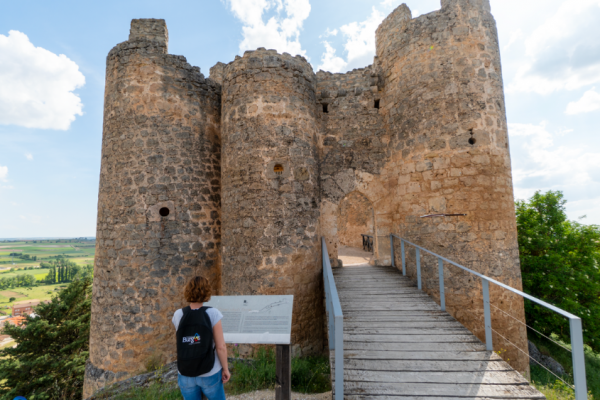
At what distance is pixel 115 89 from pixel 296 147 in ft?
14.5

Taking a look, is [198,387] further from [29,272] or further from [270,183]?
[29,272]

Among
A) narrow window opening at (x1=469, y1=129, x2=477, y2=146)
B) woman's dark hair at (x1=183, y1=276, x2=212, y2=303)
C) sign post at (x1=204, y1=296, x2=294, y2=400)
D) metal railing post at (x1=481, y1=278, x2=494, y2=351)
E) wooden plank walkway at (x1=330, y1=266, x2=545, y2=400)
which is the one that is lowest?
wooden plank walkway at (x1=330, y1=266, x2=545, y2=400)

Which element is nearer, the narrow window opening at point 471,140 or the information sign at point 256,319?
the information sign at point 256,319

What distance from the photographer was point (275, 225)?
6.03 metres

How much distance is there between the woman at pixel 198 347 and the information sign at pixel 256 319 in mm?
299

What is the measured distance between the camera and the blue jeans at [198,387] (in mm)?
2412

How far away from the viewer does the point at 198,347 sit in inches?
92.3

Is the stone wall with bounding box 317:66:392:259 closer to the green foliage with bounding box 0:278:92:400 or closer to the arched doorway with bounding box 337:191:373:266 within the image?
the arched doorway with bounding box 337:191:373:266

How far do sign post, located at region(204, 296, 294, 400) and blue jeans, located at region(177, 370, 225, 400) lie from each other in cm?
36

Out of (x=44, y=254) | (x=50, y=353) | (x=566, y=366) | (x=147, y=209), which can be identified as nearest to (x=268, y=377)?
(x=147, y=209)

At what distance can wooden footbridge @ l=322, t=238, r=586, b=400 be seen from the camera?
311 cm

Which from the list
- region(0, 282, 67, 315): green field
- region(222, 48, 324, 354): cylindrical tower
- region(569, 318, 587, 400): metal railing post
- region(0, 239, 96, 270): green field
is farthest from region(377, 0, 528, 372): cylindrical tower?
region(0, 239, 96, 270): green field

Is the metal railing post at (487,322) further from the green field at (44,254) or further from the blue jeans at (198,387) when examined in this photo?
the green field at (44,254)

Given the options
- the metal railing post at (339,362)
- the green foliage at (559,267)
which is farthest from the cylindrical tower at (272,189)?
the green foliage at (559,267)
